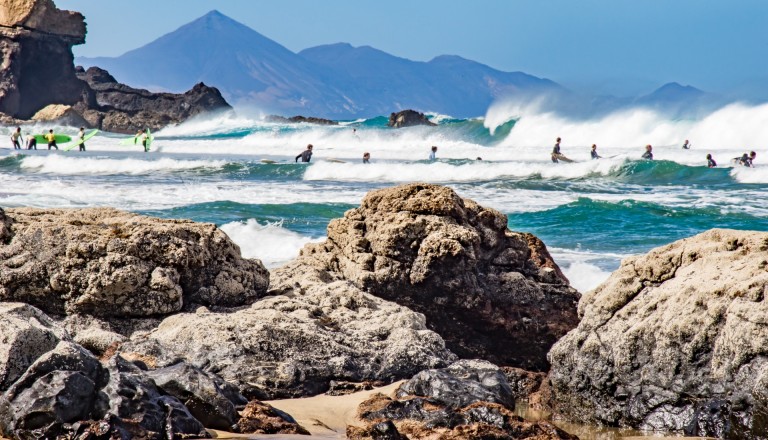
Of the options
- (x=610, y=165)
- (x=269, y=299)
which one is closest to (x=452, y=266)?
(x=269, y=299)

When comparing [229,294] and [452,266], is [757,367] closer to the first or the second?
[452,266]

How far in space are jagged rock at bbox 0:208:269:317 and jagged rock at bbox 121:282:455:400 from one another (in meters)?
0.30

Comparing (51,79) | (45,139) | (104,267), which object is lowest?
(45,139)

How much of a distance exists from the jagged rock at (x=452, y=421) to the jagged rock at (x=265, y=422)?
26 cm

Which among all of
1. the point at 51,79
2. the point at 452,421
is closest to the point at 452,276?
the point at 452,421

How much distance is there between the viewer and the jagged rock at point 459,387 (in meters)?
4.93

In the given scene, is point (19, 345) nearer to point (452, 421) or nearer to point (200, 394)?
point (200, 394)

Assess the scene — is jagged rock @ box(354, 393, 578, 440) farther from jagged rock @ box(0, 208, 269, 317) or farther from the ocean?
the ocean

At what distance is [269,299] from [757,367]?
3.03 metres

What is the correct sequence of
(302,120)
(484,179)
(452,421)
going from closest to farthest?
(452,421) → (484,179) → (302,120)

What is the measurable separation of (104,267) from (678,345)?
3319 mm

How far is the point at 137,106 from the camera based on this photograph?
241ft

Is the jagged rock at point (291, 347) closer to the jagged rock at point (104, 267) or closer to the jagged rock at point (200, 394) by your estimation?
the jagged rock at point (104, 267)

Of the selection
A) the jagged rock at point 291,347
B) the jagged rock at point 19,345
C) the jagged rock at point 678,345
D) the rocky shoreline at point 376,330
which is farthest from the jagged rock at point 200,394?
the jagged rock at point 678,345
